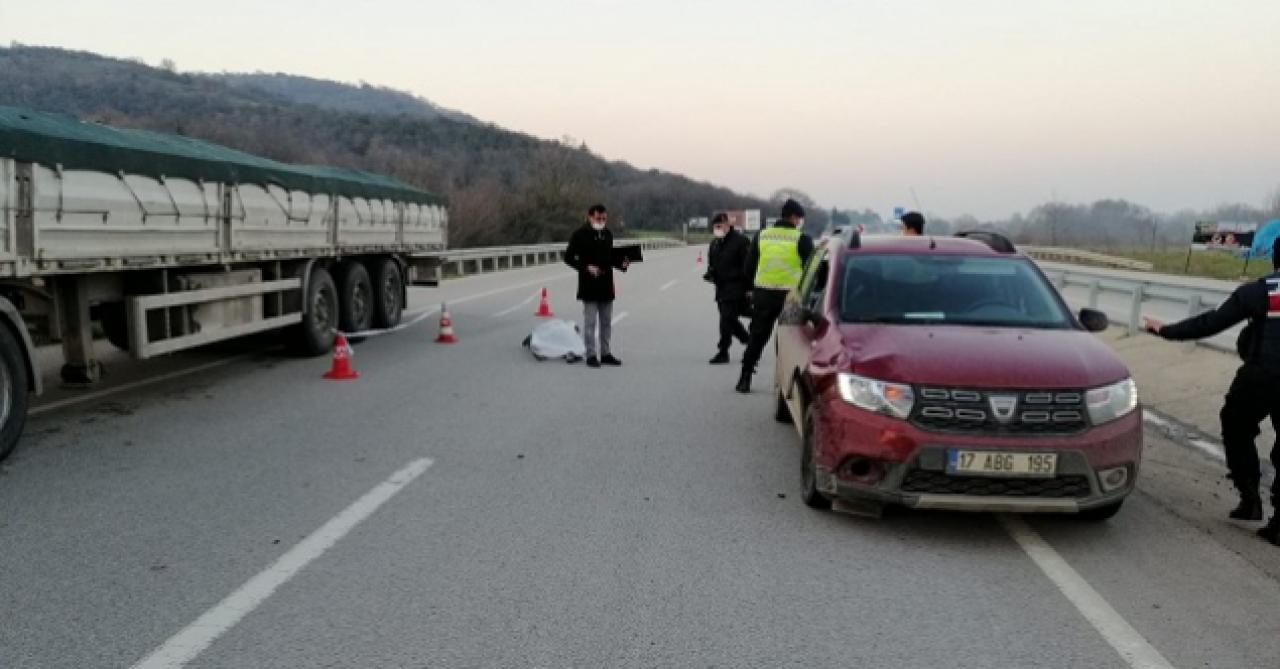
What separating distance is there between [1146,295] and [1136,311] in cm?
32

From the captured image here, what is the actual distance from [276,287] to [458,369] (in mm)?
2214

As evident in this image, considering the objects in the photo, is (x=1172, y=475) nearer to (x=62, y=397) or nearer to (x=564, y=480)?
(x=564, y=480)

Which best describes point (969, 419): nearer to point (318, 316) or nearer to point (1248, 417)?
point (1248, 417)

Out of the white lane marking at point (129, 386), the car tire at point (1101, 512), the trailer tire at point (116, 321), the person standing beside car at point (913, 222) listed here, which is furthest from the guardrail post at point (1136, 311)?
the trailer tire at point (116, 321)

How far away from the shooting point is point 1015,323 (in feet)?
17.8

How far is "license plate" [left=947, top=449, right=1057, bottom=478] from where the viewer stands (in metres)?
4.40

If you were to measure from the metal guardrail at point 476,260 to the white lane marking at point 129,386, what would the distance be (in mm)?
4945

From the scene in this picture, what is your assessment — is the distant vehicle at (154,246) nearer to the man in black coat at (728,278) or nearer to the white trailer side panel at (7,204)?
the white trailer side panel at (7,204)

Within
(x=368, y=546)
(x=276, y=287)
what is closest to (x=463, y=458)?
(x=368, y=546)

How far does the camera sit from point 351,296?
39.9ft

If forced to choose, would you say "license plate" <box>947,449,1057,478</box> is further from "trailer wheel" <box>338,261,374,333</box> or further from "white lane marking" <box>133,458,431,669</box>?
"trailer wheel" <box>338,261,374,333</box>

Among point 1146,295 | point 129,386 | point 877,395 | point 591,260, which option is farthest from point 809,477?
point 1146,295

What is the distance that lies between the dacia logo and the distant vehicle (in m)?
6.00

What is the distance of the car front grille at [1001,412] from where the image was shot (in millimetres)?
4473
